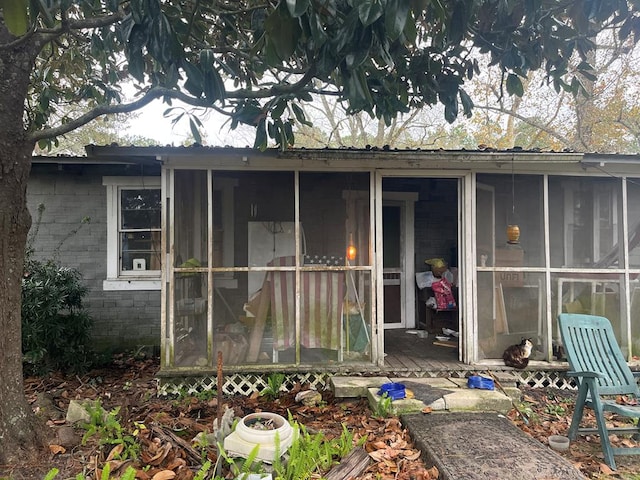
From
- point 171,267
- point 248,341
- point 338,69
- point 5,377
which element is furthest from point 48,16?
point 248,341

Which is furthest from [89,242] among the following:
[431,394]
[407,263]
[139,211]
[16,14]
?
[431,394]

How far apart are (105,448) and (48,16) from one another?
2878mm

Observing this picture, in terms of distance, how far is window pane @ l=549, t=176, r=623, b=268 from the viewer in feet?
15.7

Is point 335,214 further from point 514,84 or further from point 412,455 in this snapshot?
point 412,455

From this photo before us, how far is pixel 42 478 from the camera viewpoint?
2.66 m

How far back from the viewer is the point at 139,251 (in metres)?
5.91

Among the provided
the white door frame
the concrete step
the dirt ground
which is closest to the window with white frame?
the dirt ground

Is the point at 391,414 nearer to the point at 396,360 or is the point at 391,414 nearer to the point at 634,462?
the point at 396,360

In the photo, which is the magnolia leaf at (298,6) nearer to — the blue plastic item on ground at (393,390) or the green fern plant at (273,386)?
the blue plastic item on ground at (393,390)

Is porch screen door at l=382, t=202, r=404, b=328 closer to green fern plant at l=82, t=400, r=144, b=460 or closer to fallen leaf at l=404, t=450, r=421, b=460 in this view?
fallen leaf at l=404, t=450, r=421, b=460

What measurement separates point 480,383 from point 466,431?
2.74ft

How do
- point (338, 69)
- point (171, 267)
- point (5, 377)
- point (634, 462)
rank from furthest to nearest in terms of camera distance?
point (171, 267), point (634, 462), point (5, 377), point (338, 69)

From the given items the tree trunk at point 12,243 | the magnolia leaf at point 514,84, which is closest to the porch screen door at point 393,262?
the magnolia leaf at point 514,84

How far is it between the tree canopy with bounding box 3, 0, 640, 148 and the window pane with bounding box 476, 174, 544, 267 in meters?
1.34
